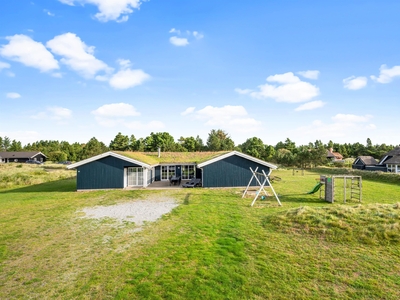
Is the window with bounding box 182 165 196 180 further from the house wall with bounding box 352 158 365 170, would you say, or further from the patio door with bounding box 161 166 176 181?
the house wall with bounding box 352 158 365 170

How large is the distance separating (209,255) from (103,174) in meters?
15.2

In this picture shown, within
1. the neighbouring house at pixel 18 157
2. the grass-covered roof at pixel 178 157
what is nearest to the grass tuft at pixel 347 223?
the grass-covered roof at pixel 178 157

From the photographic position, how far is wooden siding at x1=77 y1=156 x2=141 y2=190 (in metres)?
18.7

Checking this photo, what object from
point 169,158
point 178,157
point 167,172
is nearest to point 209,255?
point 167,172

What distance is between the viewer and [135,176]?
20328 mm

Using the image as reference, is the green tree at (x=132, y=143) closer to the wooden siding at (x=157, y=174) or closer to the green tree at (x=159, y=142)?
the green tree at (x=159, y=142)

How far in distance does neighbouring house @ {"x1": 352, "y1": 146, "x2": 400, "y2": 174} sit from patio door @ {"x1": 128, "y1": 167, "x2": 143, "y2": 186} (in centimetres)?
4025

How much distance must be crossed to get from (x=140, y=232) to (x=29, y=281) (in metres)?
3.64

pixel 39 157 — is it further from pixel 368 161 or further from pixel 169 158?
pixel 368 161

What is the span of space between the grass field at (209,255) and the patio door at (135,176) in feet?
30.0

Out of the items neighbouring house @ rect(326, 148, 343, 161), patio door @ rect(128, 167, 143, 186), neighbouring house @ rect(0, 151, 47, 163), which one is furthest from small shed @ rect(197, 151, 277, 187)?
neighbouring house @ rect(0, 151, 47, 163)

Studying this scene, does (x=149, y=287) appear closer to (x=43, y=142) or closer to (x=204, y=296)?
(x=204, y=296)

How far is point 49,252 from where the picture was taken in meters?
6.84

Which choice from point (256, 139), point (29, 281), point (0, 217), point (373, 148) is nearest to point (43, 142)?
point (256, 139)
